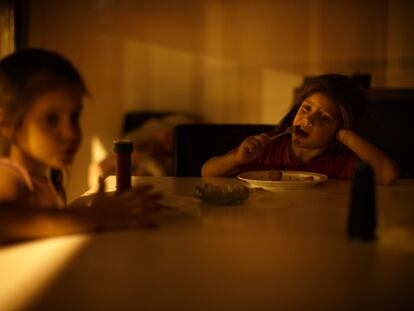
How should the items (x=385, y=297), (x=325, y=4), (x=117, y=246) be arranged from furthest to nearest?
(x=325, y=4) → (x=117, y=246) → (x=385, y=297)

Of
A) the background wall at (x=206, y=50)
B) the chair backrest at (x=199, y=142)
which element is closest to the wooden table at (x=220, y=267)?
the chair backrest at (x=199, y=142)

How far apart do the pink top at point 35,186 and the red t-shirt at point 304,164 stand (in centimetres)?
66

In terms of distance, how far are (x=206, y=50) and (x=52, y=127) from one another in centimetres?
270

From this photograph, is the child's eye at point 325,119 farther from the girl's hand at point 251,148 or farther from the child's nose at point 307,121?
the girl's hand at point 251,148

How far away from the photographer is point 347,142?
1.24 metres

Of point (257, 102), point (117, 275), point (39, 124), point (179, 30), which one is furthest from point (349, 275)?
point (179, 30)

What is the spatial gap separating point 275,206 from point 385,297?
44cm

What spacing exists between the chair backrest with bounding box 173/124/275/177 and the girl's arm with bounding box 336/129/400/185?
12.9 inches

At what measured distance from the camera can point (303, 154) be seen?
1.33 m

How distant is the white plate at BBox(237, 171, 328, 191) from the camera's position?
3.54 ft

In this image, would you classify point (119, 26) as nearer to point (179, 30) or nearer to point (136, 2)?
point (136, 2)

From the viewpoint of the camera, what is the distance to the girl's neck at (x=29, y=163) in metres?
0.70

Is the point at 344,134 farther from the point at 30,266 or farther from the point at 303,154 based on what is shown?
the point at 30,266

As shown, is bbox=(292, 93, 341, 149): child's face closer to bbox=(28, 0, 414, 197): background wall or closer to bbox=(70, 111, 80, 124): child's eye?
bbox=(70, 111, 80, 124): child's eye
